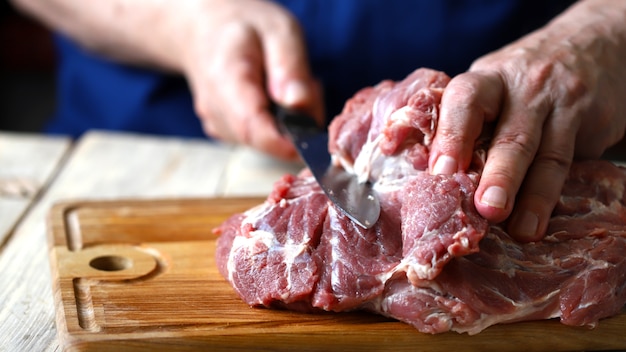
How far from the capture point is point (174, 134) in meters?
4.25

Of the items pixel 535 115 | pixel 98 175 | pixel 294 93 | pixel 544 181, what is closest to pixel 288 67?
pixel 294 93

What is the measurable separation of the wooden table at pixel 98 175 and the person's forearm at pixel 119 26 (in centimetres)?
42

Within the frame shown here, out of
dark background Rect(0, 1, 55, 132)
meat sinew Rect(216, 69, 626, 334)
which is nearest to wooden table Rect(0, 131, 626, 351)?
meat sinew Rect(216, 69, 626, 334)

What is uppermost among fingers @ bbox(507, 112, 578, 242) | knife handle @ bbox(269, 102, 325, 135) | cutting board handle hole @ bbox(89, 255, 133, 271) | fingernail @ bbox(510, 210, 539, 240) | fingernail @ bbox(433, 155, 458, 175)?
fingernail @ bbox(433, 155, 458, 175)

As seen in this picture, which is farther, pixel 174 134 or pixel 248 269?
pixel 174 134

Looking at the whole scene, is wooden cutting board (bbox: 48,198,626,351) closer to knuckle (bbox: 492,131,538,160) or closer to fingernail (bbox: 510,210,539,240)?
fingernail (bbox: 510,210,539,240)

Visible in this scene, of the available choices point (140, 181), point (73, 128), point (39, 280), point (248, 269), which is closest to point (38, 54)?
point (73, 128)

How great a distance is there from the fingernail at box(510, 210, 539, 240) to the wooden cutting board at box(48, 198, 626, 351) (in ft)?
0.76

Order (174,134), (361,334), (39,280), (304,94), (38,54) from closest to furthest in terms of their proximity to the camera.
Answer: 1. (361,334)
2. (39,280)
3. (304,94)
4. (174,134)
5. (38,54)

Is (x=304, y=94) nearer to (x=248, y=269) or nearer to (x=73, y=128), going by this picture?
(x=248, y=269)

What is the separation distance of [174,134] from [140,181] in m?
0.84

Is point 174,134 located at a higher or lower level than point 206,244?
lower

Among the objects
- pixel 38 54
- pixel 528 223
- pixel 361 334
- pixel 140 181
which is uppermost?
pixel 528 223

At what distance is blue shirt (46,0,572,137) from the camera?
3.67 meters
